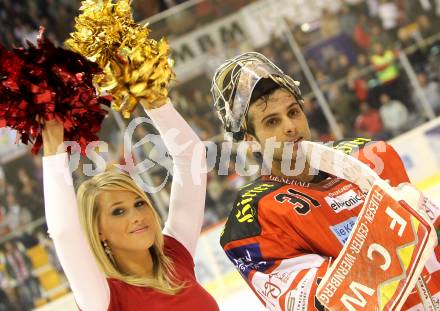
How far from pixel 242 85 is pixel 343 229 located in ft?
1.77

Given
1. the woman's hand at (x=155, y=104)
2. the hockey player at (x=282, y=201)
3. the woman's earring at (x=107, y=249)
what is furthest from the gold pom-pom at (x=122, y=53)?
the woman's earring at (x=107, y=249)

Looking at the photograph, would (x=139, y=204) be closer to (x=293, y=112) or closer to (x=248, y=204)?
(x=248, y=204)

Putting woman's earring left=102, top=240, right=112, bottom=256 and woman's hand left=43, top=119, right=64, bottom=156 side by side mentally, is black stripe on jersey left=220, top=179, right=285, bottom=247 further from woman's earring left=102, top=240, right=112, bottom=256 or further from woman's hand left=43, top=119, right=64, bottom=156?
woman's hand left=43, top=119, right=64, bottom=156

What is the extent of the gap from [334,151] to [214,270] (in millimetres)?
4774

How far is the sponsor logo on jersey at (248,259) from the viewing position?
2152mm

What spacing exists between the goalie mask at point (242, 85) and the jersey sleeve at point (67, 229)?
1.87 ft

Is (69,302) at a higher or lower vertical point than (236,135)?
lower

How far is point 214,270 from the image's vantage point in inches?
265

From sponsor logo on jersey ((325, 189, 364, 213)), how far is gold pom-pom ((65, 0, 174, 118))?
588 millimetres

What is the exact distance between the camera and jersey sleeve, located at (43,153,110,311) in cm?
199

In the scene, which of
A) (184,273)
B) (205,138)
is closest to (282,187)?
(184,273)

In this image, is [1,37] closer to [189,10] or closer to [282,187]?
[189,10]

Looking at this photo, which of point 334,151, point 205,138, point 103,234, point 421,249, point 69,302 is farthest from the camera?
point 205,138

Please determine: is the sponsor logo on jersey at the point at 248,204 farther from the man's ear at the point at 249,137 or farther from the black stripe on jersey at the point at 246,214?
the man's ear at the point at 249,137
